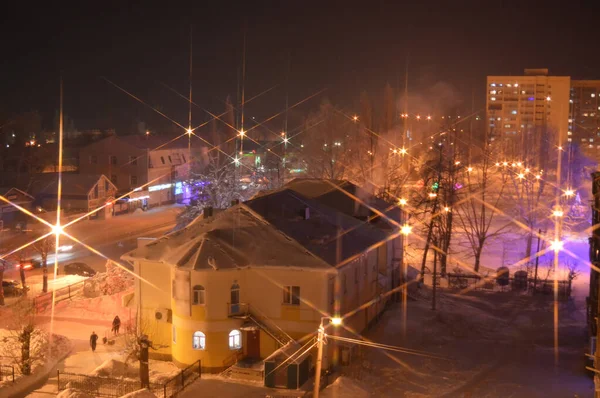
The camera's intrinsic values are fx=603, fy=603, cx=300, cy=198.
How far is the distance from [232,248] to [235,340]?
107 inches

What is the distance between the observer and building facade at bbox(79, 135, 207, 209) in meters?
54.9

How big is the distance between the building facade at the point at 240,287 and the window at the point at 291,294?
30 millimetres

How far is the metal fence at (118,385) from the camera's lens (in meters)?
15.7

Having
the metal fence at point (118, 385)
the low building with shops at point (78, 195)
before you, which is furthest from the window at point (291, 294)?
the low building with shops at point (78, 195)

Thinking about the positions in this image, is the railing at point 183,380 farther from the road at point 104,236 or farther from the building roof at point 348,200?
the road at point 104,236

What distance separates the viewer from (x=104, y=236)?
40.2 meters

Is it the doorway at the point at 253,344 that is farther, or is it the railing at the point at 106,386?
the doorway at the point at 253,344

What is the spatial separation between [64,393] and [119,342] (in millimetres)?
5758

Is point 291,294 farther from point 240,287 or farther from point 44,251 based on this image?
point 44,251

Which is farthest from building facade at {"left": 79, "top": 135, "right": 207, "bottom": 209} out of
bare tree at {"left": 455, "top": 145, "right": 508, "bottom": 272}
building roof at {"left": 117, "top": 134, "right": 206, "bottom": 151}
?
bare tree at {"left": 455, "top": 145, "right": 508, "bottom": 272}

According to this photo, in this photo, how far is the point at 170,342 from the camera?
18672mm

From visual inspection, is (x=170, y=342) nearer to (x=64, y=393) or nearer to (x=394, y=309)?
(x=64, y=393)

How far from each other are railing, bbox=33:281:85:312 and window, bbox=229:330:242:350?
10.3 m

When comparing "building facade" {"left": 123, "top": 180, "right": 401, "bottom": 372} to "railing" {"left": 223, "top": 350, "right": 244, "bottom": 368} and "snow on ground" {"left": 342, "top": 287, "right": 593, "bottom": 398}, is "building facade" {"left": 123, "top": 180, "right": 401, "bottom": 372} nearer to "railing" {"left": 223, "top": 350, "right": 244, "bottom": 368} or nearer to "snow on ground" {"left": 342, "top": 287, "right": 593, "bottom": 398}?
"railing" {"left": 223, "top": 350, "right": 244, "bottom": 368}
